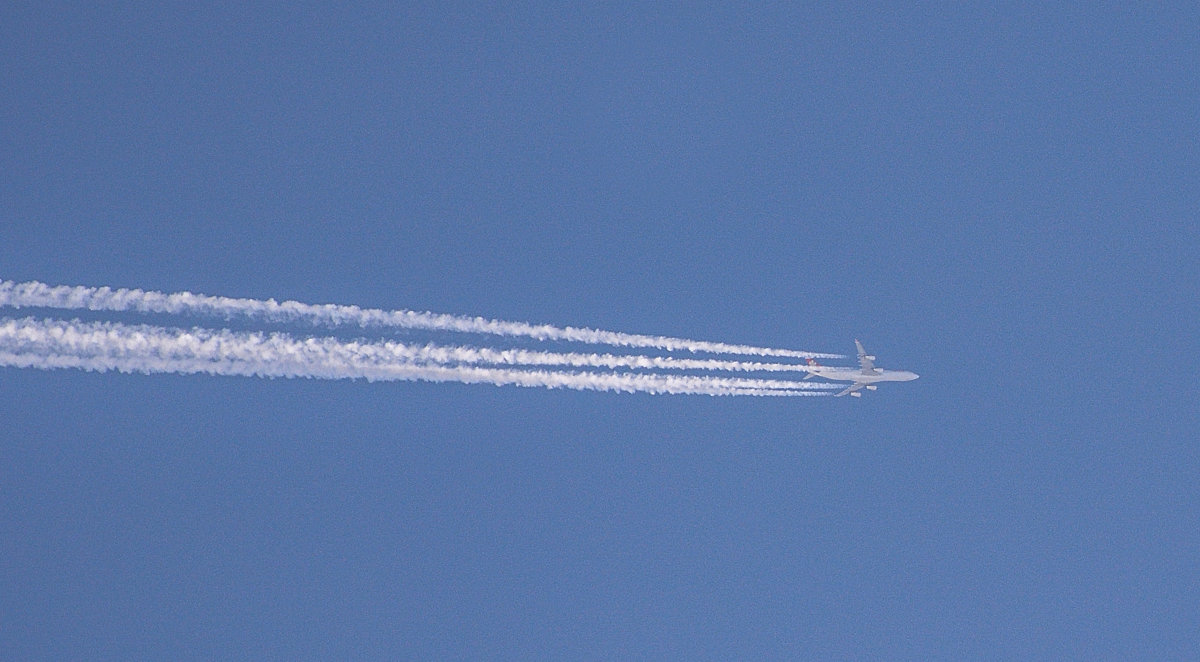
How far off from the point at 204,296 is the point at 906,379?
29.7 m

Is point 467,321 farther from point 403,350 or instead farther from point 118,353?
point 118,353

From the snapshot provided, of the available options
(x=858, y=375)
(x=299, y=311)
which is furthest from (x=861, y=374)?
(x=299, y=311)

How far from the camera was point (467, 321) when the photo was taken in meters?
47.2

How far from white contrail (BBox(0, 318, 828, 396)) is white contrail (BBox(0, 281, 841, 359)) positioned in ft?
2.13

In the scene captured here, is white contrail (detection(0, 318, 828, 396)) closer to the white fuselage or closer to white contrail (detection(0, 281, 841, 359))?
white contrail (detection(0, 281, 841, 359))

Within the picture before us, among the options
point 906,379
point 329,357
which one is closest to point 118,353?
point 329,357

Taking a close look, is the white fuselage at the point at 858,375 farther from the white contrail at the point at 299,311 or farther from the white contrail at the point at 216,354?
the white contrail at the point at 216,354

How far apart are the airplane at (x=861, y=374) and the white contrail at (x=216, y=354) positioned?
13455 millimetres

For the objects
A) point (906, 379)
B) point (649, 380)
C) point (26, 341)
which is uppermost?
point (906, 379)

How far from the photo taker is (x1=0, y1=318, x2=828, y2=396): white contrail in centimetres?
3906

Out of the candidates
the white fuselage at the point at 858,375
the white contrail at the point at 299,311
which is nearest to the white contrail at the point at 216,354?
the white contrail at the point at 299,311

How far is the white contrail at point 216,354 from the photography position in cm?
3906

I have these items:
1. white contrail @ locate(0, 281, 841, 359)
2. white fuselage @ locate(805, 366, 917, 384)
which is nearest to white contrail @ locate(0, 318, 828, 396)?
white contrail @ locate(0, 281, 841, 359)

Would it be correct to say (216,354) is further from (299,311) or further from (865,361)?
(865,361)
